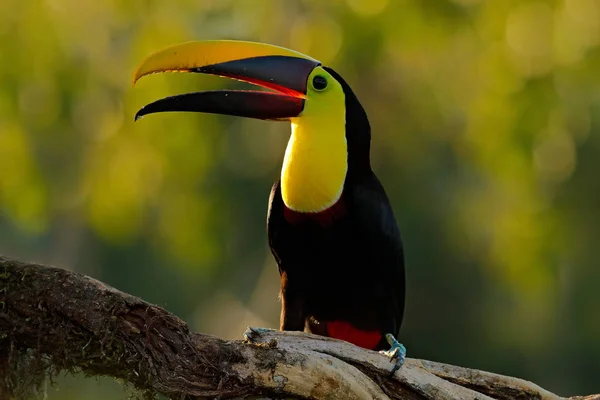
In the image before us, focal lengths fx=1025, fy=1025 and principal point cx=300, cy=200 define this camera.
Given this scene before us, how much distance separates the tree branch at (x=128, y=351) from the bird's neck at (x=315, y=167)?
0.91 m

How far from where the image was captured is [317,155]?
396 centimetres

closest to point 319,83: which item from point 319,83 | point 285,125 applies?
point 319,83

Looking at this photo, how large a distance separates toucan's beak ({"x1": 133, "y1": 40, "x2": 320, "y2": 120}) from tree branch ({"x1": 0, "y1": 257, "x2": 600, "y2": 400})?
1.10 metres

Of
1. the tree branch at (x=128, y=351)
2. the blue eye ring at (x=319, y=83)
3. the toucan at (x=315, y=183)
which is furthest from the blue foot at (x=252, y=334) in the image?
the blue eye ring at (x=319, y=83)

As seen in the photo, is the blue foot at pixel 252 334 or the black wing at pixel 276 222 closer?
the blue foot at pixel 252 334

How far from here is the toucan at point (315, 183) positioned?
3.95 metres

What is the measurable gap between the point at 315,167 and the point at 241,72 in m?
0.47

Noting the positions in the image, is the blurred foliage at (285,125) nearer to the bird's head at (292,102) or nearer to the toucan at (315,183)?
the toucan at (315,183)

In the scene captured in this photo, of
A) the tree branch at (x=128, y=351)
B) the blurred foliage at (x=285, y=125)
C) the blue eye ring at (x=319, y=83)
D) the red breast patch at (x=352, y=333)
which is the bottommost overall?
the tree branch at (x=128, y=351)

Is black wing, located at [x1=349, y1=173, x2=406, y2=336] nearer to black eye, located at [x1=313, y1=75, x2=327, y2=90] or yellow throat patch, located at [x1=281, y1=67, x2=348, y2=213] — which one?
yellow throat patch, located at [x1=281, y1=67, x2=348, y2=213]

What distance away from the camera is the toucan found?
3.95 m

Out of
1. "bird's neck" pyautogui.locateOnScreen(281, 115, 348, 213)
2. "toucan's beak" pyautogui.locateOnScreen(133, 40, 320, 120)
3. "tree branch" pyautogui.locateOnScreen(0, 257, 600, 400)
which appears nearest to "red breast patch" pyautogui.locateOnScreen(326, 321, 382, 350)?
"bird's neck" pyautogui.locateOnScreen(281, 115, 348, 213)

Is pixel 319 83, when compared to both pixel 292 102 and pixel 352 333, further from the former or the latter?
pixel 352 333

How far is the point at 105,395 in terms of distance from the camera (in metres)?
16.7
